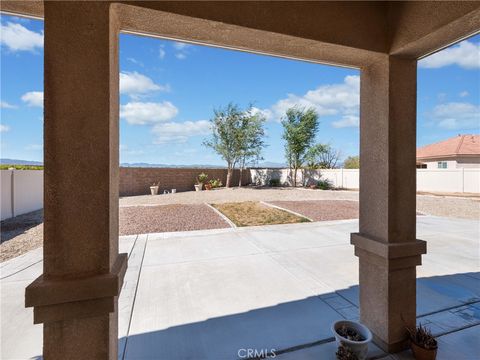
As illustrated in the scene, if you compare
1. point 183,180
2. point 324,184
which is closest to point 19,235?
point 183,180

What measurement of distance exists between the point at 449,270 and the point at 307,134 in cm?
1658

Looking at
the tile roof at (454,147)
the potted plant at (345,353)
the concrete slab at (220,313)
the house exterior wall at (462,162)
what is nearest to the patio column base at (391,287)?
the potted plant at (345,353)

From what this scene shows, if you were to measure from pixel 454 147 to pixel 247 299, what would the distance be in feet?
95.5

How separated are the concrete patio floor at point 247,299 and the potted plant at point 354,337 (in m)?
0.24

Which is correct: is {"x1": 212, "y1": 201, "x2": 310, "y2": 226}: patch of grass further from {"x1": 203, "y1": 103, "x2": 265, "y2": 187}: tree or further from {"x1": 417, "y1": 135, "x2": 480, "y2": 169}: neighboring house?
{"x1": 417, "y1": 135, "x2": 480, "y2": 169}: neighboring house

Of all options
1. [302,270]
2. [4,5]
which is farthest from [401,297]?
[4,5]

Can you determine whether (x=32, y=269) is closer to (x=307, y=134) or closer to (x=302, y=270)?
(x=302, y=270)

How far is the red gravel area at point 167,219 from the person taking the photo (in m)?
6.81

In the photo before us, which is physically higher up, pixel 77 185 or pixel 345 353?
pixel 77 185

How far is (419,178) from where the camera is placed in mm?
A: 17422

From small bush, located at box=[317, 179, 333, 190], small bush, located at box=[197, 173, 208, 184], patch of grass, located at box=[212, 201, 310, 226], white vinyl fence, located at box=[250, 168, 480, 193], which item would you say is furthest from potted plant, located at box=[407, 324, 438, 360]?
small bush, located at box=[317, 179, 333, 190]

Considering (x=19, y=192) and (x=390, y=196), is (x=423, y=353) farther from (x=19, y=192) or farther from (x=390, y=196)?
(x=19, y=192)

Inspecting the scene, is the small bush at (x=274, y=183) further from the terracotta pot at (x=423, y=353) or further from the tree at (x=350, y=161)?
the terracotta pot at (x=423, y=353)

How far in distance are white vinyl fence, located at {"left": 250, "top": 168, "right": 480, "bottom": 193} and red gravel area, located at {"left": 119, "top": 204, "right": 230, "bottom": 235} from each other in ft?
26.1
